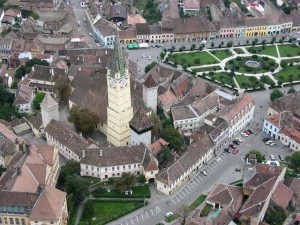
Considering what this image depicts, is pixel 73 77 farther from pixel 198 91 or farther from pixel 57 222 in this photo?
pixel 57 222

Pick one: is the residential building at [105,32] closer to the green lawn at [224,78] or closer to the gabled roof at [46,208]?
the green lawn at [224,78]

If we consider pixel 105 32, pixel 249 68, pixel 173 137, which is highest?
pixel 105 32

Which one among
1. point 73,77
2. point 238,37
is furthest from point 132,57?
point 238,37

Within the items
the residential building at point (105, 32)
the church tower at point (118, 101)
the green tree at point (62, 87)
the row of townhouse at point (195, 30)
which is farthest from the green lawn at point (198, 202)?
the row of townhouse at point (195, 30)

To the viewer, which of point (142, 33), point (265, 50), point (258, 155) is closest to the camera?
point (258, 155)

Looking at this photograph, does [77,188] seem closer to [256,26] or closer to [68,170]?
[68,170]

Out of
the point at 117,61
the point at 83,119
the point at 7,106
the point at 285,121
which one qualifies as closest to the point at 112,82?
the point at 117,61
